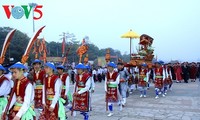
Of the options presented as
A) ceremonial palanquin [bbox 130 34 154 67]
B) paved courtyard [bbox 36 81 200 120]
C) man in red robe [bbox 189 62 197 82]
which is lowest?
paved courtyard [bbox 36 81 200 120]

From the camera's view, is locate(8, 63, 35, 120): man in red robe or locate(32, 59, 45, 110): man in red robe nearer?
locate(8, 63, 35, 120): man in red robe

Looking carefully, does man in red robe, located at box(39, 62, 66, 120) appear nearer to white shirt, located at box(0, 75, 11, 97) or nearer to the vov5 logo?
white shirt, located at box(0, 75, 11, 97)

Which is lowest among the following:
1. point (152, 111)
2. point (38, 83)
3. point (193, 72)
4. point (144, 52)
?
point (152, 111)

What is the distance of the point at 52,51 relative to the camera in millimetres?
60594

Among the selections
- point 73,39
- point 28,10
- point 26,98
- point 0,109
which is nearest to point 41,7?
point 28,10

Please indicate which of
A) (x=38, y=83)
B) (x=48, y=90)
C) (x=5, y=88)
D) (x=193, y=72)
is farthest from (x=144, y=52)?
(x=5, y=88)

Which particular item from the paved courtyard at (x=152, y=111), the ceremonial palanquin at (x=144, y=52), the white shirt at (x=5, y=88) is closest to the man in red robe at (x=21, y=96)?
the white shirt at (x=5, y=88)

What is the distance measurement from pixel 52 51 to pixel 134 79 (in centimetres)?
4442

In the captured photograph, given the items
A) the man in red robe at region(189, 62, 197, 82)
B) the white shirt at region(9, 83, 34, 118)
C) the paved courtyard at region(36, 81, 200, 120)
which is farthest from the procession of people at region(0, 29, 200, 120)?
the man in red robe at region(189, 62, 197, 82)

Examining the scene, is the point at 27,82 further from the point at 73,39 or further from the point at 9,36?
the point at 73,39

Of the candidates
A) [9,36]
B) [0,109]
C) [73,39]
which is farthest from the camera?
[73,39]

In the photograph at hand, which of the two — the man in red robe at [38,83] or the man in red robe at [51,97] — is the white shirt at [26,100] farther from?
the man in red robe at [38,83]

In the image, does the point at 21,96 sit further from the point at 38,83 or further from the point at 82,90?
the point at 38,83

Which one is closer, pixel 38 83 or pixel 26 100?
pixel 26 100
